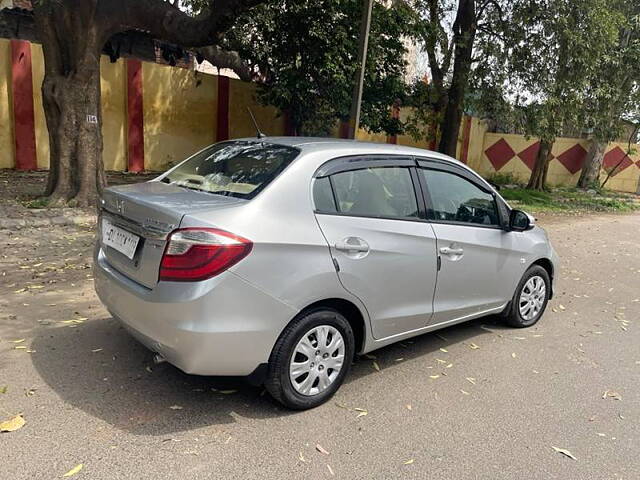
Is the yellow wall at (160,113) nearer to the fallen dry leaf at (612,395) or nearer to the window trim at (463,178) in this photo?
the window trim at (463,178)

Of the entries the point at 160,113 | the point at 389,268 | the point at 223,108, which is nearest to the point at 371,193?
the point at 389,268

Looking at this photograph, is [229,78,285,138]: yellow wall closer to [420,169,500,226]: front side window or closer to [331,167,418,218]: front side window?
[420,169,500,226]: front side window

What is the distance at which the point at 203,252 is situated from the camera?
109 inches

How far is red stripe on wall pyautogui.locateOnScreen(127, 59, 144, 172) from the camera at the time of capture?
43.9ft

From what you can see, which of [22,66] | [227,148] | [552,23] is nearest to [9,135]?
[22,66]

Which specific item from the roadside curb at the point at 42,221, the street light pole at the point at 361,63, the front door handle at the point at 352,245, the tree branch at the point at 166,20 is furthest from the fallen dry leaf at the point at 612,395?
the tree branch at the point at 166,20

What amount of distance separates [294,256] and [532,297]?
2.95m

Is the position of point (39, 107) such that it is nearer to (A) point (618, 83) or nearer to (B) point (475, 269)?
(B) point (475, 269)

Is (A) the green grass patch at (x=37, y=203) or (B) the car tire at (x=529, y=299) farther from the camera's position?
(A) the green grass patch at (x=37, y=203)

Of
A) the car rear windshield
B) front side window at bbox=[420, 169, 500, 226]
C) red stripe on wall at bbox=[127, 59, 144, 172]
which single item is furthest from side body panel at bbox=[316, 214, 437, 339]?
red stripe on wall at bbox=[127, 59, 144, 172]

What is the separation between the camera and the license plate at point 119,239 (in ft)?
10.4

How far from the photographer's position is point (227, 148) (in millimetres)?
3980

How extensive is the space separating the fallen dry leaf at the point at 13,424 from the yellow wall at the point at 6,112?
415 inches

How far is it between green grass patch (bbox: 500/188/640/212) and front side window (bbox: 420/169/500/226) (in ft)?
34.1
